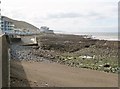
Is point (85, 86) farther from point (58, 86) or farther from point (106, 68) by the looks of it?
point (106, 68)

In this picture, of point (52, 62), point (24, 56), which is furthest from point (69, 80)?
point (24, 56)

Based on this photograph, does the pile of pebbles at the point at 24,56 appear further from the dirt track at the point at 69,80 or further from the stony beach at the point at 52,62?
the dirt track at the point at 69,80

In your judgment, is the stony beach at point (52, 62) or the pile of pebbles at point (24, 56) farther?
the pile of pebbles at point (24, 56)

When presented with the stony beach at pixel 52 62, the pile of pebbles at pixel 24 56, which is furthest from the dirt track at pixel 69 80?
the pile of pebbles at pixel 24 56

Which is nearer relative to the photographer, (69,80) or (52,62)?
(69,80)

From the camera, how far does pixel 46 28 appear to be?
5837 inches

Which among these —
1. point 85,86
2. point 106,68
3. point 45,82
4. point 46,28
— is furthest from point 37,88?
point 46,28

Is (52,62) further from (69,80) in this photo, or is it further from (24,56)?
(69,80)

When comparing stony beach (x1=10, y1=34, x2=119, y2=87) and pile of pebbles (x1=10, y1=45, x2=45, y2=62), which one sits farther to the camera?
pile of pebbles (x1=10, y1=45, x2=45, y2=62)

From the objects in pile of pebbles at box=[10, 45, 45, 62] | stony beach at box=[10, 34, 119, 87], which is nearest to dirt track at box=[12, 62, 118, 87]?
stony beach at box=[10, 34, 119, 87]

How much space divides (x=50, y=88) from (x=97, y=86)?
113 inches

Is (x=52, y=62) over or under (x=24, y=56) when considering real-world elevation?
under

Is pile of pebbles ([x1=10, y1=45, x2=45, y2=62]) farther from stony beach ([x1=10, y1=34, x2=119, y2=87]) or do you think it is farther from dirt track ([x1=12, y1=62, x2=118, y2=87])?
dirt track ([x1=12, y1=62, x2=118, y2=87])

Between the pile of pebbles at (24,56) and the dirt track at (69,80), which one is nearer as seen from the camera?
the dirt track at (69,80)
